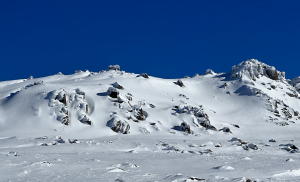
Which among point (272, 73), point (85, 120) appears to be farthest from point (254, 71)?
point (85, 120)

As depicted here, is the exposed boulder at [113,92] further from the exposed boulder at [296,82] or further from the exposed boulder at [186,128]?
the exposed boulder at [296,82]

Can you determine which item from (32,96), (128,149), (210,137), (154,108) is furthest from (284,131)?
(32,96)

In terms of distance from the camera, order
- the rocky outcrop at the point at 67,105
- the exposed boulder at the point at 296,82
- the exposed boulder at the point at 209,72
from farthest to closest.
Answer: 1. the exposed boulder at the point at 209,72
2. the exposed boulder at the point at 296,82
3. the rocky outcrop at the point at 67,105

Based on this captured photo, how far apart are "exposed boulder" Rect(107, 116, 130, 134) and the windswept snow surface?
0.13 meters

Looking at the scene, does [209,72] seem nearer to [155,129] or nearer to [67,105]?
[155,129]

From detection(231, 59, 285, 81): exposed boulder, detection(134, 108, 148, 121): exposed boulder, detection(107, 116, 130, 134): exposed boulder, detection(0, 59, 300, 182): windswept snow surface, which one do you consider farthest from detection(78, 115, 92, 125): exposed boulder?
detection(231, 59, 285, 81): exposed boulder

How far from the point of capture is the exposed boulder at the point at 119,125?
35344 mm

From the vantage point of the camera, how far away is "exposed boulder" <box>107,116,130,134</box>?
3534cm

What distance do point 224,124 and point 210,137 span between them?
8.18m

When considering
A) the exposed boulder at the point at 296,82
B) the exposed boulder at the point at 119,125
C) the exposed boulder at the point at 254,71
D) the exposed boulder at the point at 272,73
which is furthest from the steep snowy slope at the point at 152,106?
the exposed boulder at the point at 296,82

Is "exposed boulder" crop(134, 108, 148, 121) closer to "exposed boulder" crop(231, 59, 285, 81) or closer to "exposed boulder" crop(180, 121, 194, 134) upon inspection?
"exposed boulder" crop(180, 121, 194, 134)

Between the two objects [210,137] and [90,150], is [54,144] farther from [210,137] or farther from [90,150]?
[210,137]

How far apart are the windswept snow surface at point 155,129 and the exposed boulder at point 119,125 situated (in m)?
0.13

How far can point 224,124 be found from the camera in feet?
144
